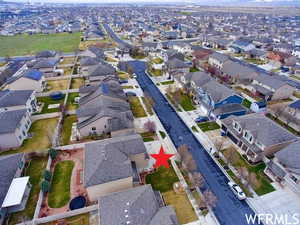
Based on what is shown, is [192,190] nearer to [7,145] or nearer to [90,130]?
[90,130]

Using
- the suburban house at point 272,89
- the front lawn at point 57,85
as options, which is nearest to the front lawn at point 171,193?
the suburban house at point 272,89

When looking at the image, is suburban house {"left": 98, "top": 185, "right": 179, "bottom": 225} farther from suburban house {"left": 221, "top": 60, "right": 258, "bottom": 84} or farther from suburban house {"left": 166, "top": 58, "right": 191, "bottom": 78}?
suburban house {"left": 221, "top": 60, "right": 258, "bottom": 84}

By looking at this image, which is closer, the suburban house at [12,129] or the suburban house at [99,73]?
the suburban house at [12,129]

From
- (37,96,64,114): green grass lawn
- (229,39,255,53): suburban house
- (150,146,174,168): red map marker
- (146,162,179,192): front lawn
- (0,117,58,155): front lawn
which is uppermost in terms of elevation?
(229,39,255,53): suburban house

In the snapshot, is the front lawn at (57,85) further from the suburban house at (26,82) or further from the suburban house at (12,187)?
the suburban house at (12,187)

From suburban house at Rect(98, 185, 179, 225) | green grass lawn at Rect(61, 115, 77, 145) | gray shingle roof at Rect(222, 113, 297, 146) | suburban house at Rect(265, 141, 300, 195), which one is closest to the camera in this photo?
suburban house at Rect(98, 185, 179, 225)

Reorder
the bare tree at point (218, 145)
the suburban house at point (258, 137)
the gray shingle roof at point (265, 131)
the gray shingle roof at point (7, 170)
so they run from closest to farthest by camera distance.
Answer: the gray shingle roof at point (7, 170) < the gray shingle roof at point (265, 131) < the suburban house at point (258, 137) < the bare tree at point (218, 145)

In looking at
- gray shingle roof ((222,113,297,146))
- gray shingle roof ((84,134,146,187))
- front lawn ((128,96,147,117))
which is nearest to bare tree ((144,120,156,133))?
front lawn ((128,96,147,117))
